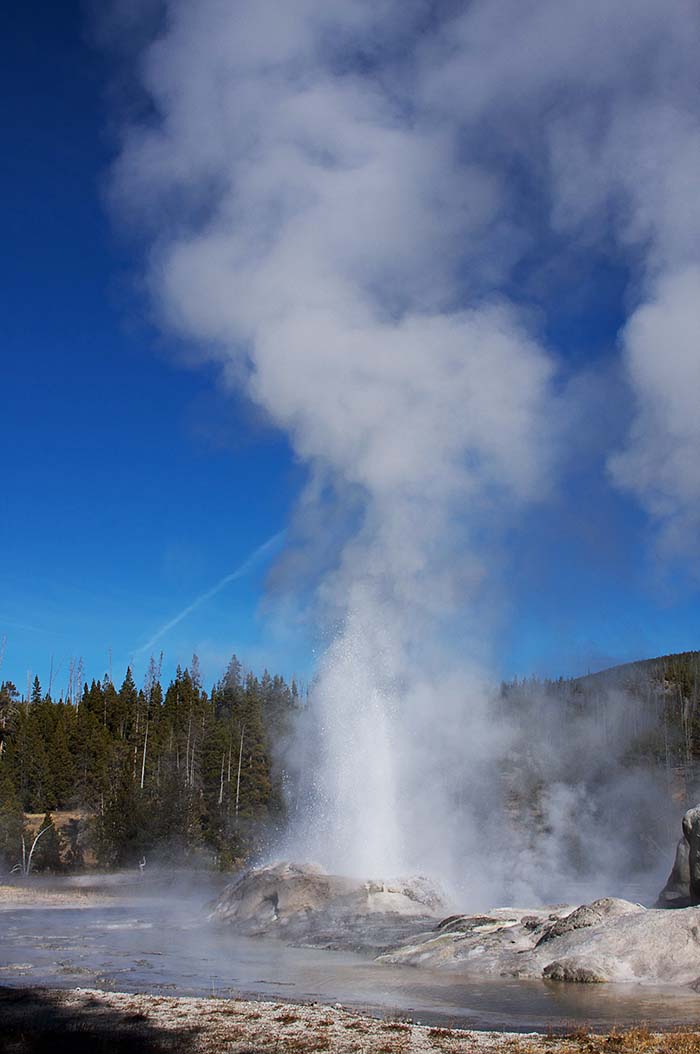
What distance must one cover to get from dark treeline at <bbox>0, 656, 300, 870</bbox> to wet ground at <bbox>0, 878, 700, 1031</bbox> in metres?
29.5

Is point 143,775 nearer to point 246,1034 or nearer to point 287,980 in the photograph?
point 287,980

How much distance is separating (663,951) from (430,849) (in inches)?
950

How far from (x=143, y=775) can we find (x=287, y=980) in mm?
59016

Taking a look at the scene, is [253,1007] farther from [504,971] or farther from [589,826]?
[589,826]

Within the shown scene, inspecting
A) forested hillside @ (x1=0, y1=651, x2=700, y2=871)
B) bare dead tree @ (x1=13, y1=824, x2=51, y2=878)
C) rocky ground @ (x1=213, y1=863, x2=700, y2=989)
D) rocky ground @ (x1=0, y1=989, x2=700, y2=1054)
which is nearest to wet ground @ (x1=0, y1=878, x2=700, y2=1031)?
rocky ground @ (x1=213, y1=863, x2=700, y2=989)

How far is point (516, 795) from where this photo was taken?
230 feet

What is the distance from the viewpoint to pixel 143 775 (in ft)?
245

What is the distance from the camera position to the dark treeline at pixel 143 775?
192 feet

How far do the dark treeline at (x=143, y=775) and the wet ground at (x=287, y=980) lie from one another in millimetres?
29488

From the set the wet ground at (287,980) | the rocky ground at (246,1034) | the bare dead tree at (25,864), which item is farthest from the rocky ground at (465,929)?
the bare dead tree at (25,864)

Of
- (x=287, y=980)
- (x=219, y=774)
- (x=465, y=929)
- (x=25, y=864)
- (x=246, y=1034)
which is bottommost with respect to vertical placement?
(x=287, y=980)

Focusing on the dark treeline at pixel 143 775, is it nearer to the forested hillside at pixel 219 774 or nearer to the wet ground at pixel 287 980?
the forested hillside at pixel 219 774

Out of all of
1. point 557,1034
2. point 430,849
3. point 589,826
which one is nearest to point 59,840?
point 430,849

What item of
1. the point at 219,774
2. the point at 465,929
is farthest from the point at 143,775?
the point at 465,929
